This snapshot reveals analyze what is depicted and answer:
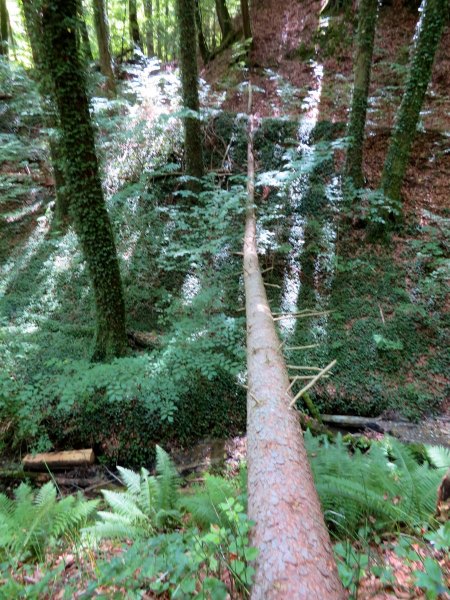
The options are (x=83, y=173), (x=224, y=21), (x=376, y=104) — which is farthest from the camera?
(x=224, y=21)

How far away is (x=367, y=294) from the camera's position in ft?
21.7

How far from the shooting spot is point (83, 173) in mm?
4406

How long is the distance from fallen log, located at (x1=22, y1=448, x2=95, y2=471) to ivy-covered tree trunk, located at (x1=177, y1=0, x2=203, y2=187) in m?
6.41

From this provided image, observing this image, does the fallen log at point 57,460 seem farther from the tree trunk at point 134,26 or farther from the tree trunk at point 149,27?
the tree trunk at point 149,27

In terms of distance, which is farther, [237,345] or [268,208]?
[268,208]

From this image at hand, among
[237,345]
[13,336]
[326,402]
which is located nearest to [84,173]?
[13,336]

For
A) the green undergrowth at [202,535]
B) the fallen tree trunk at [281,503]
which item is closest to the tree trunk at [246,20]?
the fallen tree trunk at [281,503]

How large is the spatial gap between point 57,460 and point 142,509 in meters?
1.95

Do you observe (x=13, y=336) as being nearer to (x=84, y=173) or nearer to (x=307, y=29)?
(x=84, y=173)

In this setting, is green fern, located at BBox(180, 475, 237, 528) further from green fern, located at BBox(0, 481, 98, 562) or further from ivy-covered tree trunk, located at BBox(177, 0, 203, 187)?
ivy-covered tree trunk, located at BBox(177, 0, 203, 187)

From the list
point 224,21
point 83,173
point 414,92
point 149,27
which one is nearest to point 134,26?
point 149,27

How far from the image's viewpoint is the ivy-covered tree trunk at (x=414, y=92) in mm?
6324

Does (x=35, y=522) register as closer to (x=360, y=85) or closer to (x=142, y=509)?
(x=142, y=509)

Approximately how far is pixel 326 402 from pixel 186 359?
225 centimetres
